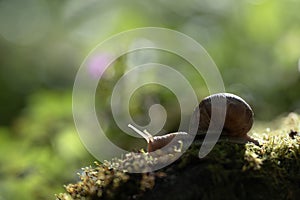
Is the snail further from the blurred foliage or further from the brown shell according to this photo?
the blurred foliage

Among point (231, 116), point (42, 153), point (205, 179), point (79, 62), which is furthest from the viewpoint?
point (79, 62)

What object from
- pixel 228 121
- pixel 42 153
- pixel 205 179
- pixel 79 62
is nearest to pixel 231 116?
pixel 228 121

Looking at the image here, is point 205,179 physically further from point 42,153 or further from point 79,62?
point 79,62

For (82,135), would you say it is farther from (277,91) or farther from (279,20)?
(279,20)

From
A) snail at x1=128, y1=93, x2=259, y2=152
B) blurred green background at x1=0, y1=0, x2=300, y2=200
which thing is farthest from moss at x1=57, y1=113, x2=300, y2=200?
blurred green background at x1=0, y1=0, x2=300, y2=200

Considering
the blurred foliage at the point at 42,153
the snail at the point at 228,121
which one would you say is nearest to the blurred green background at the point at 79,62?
the blurred foliage at the point at 42,153

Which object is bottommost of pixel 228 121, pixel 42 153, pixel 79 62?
pixel 228 121

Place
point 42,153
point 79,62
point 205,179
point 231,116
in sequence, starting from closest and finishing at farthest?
point 205,179 < point 231,116 < point 42,153 < point 79,62

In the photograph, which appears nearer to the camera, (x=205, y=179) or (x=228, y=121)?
(x=205, y=179)

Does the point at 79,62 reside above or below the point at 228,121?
above
